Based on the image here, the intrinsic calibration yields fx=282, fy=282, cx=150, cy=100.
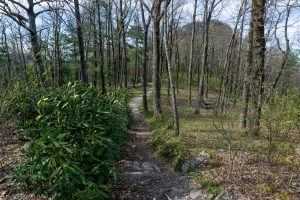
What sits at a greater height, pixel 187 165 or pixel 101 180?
pixel 101 180

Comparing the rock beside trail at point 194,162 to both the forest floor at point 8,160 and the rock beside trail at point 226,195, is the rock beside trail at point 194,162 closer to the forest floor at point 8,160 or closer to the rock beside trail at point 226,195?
the rock beside trail at point 226,195

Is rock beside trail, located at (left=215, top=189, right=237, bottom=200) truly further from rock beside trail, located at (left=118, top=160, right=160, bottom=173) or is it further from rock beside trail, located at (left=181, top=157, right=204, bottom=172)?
rock beside trail, located at (left=118, top=160, right=160, bottom=173)

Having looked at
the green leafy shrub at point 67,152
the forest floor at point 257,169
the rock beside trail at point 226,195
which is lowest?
the rock beside trail at point 226,195

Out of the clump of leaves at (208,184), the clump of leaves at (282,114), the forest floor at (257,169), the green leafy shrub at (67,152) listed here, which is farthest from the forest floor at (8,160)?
the clump of leaves at (282,114)

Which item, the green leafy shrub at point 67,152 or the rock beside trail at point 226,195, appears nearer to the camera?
the green leafy shrub at point 67,152

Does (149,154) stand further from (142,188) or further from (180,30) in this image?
(180,30)

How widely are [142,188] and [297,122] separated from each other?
3.06 metres

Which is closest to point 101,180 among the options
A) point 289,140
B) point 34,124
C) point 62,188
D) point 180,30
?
point 62,188

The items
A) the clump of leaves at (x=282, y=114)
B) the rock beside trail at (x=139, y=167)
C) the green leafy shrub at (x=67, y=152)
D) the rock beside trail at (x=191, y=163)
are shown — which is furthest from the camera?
the rock beside trail at (x=139, y=167)

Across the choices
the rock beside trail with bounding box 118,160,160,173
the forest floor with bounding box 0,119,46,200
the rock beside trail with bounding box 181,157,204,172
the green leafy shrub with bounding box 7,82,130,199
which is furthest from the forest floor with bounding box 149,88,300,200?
the forest floor with bounding box 0,119,46,200

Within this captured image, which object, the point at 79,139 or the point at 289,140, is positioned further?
the point at 289,140

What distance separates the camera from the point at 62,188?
3.79m

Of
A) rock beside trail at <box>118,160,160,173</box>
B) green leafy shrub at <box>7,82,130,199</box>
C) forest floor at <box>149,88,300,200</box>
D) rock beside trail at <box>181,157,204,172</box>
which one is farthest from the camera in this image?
rock beside trail at <box>118,160,160,173</box>

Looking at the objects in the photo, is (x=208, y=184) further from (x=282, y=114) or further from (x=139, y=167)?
(x=139, y=167)
